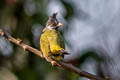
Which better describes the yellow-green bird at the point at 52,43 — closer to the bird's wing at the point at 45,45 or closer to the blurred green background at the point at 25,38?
the bird's wing at the point at 45,45

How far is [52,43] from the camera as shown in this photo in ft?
10.2

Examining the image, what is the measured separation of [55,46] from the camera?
3.01 m

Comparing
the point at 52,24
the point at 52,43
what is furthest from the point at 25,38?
the point at 52,43

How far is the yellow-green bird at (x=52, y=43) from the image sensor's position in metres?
2.80

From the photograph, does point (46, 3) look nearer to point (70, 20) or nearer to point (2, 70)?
point (70, 20)

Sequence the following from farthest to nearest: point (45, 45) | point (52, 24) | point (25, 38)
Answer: point (25, 38) < point (52, 24) < point (45, 45)

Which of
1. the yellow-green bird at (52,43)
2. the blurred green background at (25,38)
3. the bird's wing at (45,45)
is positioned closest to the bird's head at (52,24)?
the yellow-green bird at (52,43)

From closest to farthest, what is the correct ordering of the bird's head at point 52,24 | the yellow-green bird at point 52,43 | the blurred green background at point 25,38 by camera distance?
the yellow-green bird at point 52,43, the bird's head at point 52,24, the blurred green background at point 25,38

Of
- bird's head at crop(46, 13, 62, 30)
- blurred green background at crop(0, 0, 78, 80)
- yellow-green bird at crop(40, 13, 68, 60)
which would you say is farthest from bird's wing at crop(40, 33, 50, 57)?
blurred green background at crop(0, 0, 78, 80)

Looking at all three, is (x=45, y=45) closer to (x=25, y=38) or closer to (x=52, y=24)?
(x=52, y=24)

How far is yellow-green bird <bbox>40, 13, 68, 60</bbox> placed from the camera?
280 centimetres

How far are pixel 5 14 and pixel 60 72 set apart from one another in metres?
1.04

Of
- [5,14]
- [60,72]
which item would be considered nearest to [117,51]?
[60,72]

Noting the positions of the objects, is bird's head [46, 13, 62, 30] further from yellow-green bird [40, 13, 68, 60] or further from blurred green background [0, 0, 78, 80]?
blurred green background [0, 0, 78, 80]
